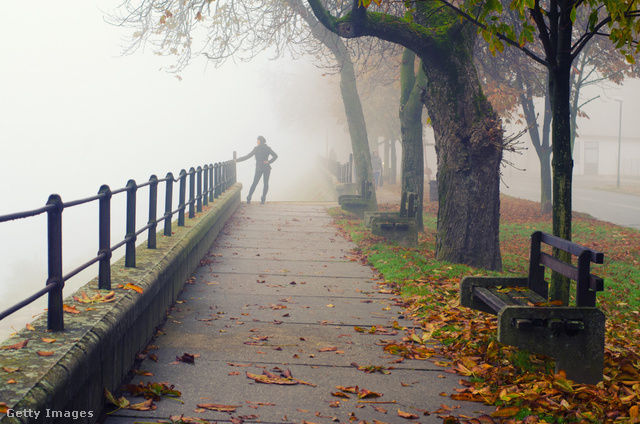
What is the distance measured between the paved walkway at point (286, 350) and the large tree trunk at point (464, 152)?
1.69 m

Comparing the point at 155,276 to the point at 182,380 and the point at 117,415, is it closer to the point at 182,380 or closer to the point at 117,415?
the point at 182,380

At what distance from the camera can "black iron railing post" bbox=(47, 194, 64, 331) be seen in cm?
394

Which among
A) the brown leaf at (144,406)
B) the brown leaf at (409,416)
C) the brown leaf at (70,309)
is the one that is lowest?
the brown leaf at (409,416)

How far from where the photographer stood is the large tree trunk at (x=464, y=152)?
10195 millimetres

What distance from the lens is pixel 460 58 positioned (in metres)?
10.2

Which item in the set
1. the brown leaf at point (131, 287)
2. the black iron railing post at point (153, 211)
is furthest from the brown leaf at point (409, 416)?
the black iron railing post at point (153, 211)

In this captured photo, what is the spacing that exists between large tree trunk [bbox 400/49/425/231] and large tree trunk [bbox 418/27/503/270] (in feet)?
14.6

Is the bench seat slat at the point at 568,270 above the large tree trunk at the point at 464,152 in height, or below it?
below

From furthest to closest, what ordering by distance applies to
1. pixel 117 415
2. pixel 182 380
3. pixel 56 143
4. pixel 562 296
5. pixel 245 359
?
pixel 56 143, pixel 562 296, pixel 245 359, pixel 182 380, pixel 117 415

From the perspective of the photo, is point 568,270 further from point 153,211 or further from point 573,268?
point 153,211

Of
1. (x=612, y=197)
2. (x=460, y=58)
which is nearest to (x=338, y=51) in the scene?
(x=460, y=58)

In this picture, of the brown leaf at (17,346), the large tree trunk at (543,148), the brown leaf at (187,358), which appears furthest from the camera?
the large tree trunk at (543,148)

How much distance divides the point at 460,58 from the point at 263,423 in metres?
7.48

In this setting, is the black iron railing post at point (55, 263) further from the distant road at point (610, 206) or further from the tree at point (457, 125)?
the distant road at point (610, 206)
